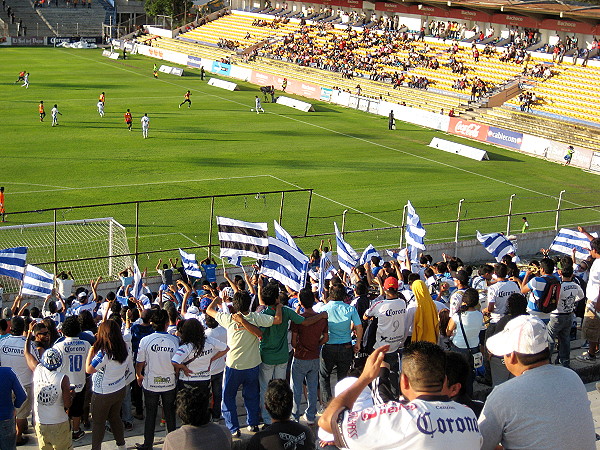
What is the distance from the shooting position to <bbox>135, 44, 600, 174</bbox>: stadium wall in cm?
4272

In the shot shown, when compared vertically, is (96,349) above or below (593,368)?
above

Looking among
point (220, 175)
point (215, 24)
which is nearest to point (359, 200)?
point (220, 175)

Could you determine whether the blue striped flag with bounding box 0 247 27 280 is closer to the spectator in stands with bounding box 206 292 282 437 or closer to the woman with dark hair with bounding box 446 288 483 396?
the spectator in stands with bounding box 206 292 282 437

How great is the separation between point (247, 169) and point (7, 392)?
29.0 metres

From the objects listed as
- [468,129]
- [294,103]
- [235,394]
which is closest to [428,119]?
[468,129]

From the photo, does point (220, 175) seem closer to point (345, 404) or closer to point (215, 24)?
point (345, 404)

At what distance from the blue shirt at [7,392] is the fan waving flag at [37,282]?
7.65 metres

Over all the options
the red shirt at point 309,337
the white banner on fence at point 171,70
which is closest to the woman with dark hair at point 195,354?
the red shirt at point 309,337

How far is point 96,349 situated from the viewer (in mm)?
9047

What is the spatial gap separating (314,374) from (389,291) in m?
1.44

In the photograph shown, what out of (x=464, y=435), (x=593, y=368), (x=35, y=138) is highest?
(x=464, y=435)

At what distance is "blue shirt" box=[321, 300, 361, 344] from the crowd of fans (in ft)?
0.05

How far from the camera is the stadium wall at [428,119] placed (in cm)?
4272

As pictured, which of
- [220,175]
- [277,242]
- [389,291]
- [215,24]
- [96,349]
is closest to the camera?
[96,349]
